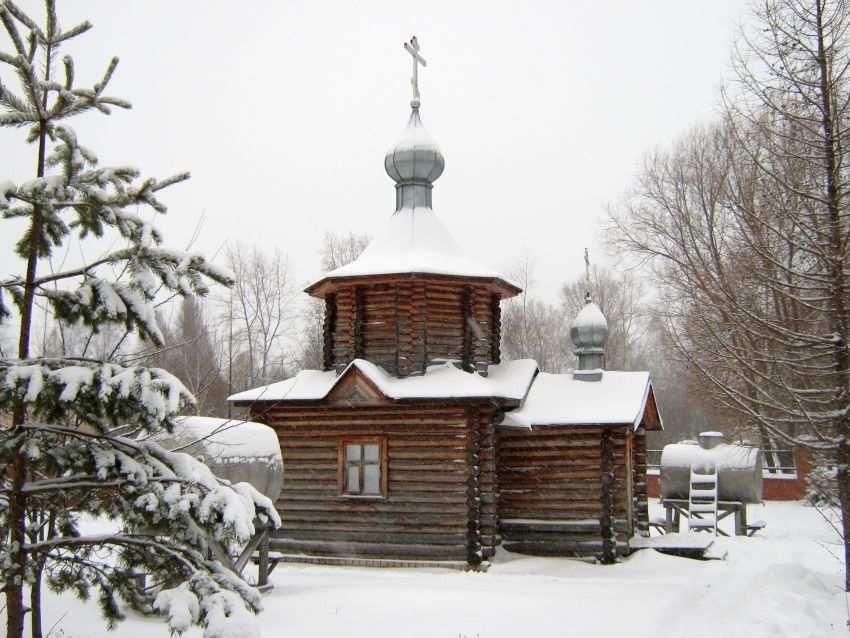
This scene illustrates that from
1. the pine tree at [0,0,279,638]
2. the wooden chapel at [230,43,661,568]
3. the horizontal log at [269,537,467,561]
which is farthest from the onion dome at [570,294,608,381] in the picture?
the pine tree at [0,0,279,638]

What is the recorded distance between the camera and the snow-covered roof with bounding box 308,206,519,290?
17.6 meters

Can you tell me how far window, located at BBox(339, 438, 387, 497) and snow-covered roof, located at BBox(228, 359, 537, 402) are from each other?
1214mm

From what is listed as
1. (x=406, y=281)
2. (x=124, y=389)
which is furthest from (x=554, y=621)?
(x=406, y=281)

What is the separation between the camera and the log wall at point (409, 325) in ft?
57.7

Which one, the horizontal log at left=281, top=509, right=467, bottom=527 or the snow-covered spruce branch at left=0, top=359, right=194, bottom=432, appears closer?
the snow-covered spruce branch at left=0, top=359, right=194, bottom=432

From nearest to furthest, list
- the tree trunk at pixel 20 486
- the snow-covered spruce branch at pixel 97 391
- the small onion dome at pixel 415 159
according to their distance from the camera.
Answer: the snow-covered spruce branch at pixel 97 391 → the tree trunk at pixel 20 486 → the small onion dome at pixel 415 159

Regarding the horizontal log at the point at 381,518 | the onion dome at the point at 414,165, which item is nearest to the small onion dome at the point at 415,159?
the onion dome at the point at 414,165

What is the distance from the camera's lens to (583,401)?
1795 cm

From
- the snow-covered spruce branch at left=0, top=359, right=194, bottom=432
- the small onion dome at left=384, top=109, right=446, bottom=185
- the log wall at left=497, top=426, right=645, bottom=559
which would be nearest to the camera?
the snow-covered spruce branch at left=0, top=359, right=194, bottom=432

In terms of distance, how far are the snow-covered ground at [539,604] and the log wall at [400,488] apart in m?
0.67

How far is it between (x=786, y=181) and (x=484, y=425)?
7.42 m

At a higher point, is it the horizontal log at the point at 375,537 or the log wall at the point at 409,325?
the log wall at the point at 409,325

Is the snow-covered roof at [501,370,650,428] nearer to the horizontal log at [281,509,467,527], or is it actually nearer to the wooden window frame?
the horizontal log at [281,509,467,527]

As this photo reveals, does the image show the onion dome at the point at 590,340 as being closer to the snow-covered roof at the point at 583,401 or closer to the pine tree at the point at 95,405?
the snow-covered roof at the point at 583,401
